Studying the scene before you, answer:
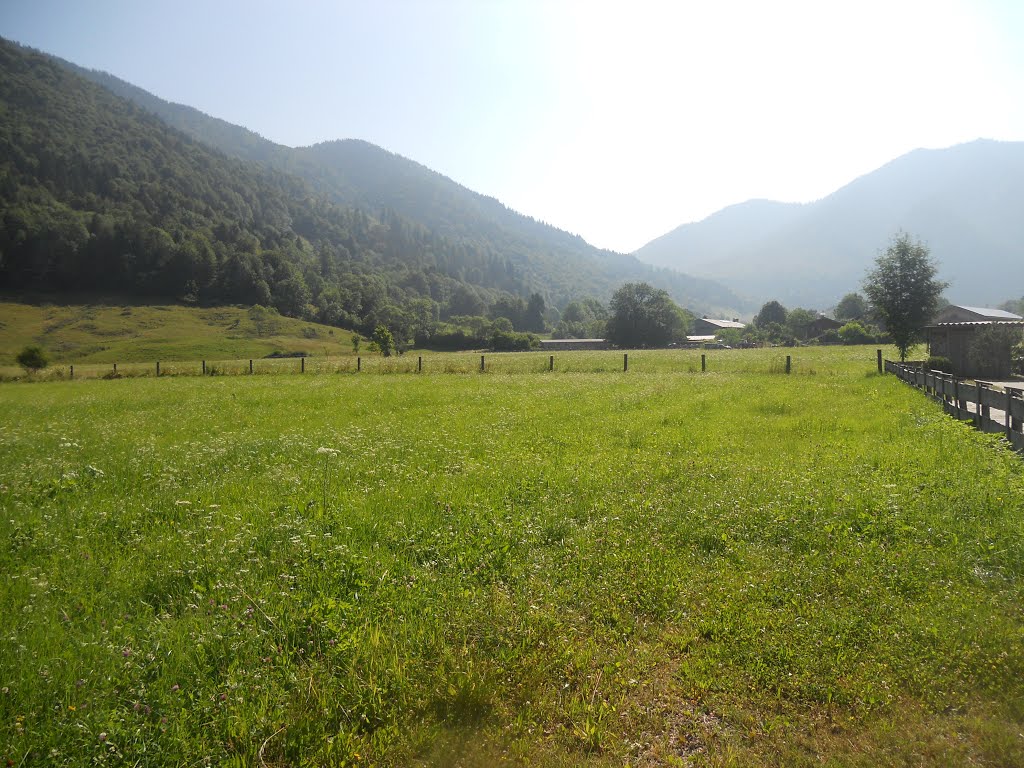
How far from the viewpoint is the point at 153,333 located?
11562 cm

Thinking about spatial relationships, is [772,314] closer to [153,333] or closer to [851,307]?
[851,307]

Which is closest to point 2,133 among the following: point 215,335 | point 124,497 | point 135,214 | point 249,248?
point 135,214

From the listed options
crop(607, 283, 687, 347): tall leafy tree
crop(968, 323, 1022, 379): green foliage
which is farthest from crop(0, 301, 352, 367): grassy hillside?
crop(968, 323, 1022, 379): green foliage

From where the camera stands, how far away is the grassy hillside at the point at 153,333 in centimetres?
9938

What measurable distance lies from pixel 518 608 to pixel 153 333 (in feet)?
445

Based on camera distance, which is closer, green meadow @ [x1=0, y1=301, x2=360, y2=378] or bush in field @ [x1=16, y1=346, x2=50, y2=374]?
bush in field @ [x1=16, y1=346, x2=50, y2=374]

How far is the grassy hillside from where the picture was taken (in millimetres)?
99375

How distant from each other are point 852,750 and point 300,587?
5336mm

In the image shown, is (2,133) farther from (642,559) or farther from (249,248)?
(642,559)

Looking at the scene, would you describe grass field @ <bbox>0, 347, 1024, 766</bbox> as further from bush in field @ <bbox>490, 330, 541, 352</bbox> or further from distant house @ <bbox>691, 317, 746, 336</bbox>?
distant house @ <bbox>691, 317, 746, 336</bbox>

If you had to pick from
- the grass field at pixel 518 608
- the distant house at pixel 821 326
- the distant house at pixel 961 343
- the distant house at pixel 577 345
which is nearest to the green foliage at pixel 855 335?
the distant house at pixel 821 326

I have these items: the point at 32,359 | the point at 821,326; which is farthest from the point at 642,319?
the point at 32,359

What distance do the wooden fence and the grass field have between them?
55 cm

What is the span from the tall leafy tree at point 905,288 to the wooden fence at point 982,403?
22.5 metres
